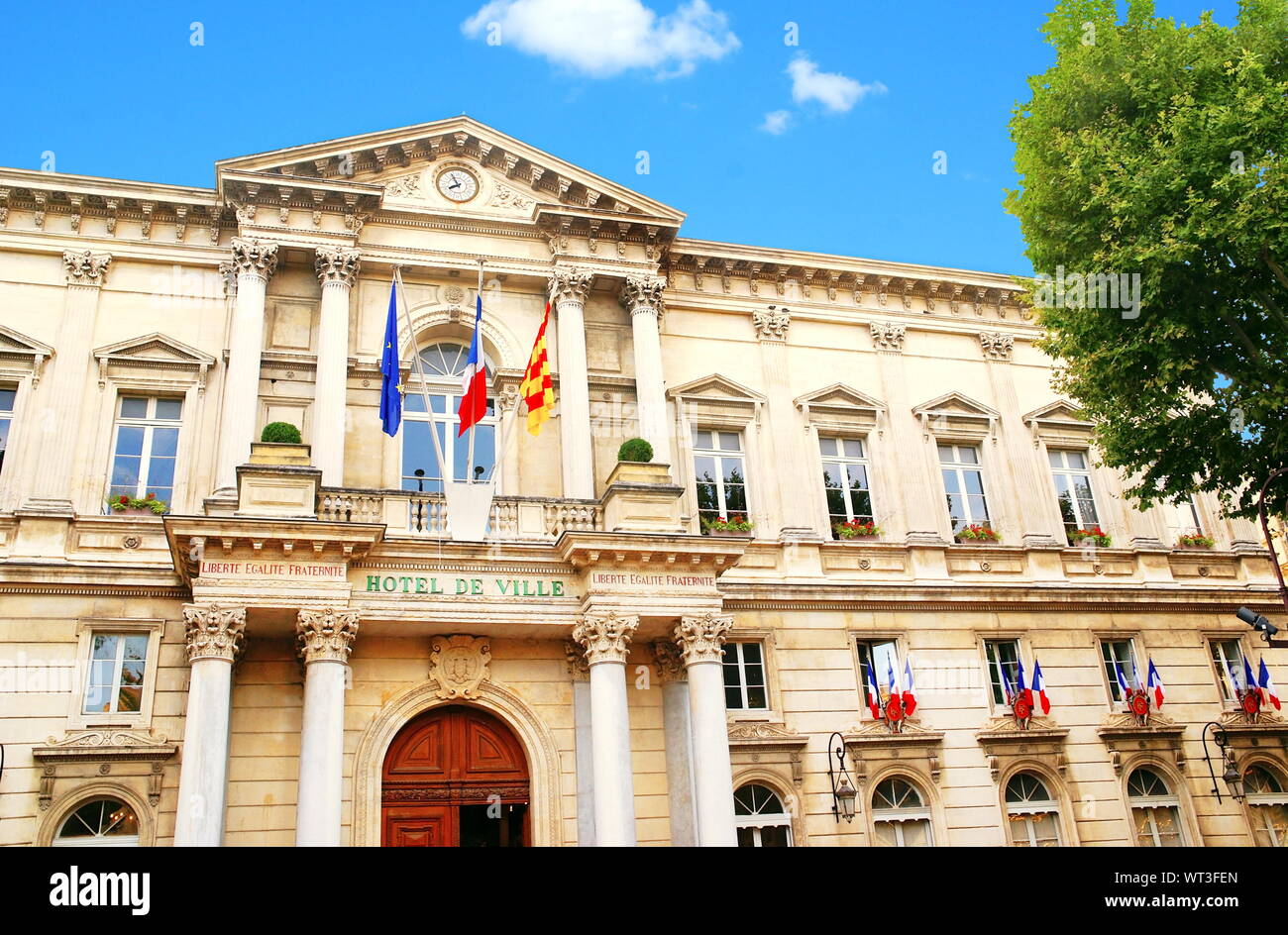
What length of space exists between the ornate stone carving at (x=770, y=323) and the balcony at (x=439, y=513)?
6777 millimetres

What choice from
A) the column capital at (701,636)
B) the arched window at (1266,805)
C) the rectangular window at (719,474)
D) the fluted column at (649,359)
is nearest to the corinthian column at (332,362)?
the fluted column at (649,359)

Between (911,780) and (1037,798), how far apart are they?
8.72 feet

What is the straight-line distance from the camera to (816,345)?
2286 cm

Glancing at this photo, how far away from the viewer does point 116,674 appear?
16.5 metres

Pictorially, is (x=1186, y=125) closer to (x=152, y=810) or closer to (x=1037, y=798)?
(x=1037, y=798)

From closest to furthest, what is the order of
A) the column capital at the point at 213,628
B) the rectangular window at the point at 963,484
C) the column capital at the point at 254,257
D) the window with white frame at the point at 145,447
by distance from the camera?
the column capital at the point at 213,628 < the window with white frame at the point at 145,447 < the column capital at the point at 254,257 < the rectangular window at the point at 963,484

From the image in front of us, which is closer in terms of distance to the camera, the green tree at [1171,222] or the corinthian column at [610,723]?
the green tree at [1171,222]

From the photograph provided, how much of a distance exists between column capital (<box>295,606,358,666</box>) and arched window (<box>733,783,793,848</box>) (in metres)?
7.13

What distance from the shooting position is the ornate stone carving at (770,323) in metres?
22.5

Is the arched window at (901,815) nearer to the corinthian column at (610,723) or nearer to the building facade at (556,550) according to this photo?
the building facade at (556,550)

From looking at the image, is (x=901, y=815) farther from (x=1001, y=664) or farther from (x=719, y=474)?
(x=719, y=474)

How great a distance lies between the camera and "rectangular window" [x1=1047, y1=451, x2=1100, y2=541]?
23156 millimetres

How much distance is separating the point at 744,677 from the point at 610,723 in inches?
154
